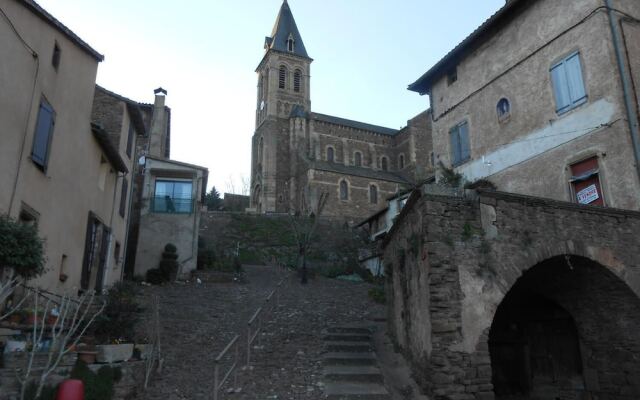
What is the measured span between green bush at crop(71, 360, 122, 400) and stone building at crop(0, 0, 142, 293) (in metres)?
3.54

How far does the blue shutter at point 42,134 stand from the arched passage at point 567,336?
34.3 feet

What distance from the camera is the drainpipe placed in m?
12.0

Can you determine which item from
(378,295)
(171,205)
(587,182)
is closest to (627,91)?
(587,182)

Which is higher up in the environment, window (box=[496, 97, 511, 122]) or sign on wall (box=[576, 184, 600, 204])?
window (box=[496, 97, 511, 122])

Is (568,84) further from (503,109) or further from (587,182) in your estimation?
(587,182)

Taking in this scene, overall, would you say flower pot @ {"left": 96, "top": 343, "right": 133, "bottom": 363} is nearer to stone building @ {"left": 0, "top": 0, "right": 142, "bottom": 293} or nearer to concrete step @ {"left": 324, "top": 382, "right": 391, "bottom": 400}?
stone building @ {"left": 0, "top": 0, "right": 142, "bottom": 293}

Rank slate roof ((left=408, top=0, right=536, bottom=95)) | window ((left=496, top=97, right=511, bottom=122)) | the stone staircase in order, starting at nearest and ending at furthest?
the stone staircase, slate roof ((left=408, top=0, right=536, bottom=95)), window ((left=496, top=97, right=511, bottom=122))

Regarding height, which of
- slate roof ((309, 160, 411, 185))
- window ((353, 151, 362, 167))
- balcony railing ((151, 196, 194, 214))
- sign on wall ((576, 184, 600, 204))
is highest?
window ((353, 151, 362, 167))

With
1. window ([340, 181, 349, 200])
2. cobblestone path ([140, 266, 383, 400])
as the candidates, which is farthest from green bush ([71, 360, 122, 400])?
window ([340, 181, 349, 200])

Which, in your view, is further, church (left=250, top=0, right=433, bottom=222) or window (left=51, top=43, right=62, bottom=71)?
church (left=250, top=0, right=433, bottom=222)

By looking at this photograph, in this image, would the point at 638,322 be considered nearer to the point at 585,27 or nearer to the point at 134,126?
the point at 585,27

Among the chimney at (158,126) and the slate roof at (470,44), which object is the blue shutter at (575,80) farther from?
the chimney at (158,126)

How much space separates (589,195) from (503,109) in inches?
162

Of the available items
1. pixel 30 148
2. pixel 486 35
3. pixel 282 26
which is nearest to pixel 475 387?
pixel 30 148
